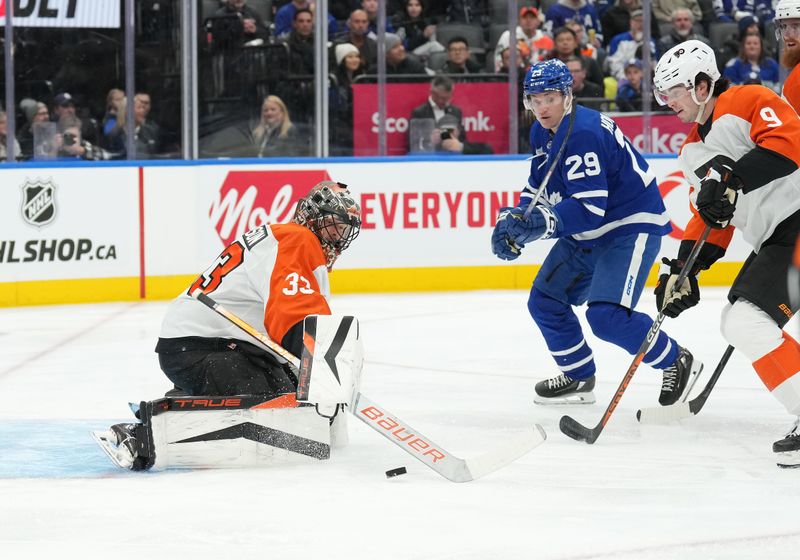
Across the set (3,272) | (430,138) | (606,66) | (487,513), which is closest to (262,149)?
(430,138)

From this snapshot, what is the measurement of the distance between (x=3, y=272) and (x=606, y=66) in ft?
11.9

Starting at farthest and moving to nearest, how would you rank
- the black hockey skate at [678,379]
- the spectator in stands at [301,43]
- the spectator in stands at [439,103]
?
1. the spectator in stands at [439,103]
2. the spectator in stands at [301,43]
3. the black hockey skate at [678,379]

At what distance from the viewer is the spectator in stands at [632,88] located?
7578 millimetres

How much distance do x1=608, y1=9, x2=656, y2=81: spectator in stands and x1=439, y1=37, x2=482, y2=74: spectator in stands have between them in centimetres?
84

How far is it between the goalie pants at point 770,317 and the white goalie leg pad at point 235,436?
3.40ft

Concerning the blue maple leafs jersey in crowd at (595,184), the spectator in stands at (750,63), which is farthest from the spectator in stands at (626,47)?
the blue maple leafs jersey in crowd at (595,184)

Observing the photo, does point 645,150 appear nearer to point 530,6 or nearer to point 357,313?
point 530,6

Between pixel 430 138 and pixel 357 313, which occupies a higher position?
pixel 430 138

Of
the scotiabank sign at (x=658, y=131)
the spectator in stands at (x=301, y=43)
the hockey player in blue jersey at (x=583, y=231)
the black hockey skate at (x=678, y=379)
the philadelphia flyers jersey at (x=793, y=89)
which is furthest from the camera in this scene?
the scotiabank sign at (x=658, y=131)

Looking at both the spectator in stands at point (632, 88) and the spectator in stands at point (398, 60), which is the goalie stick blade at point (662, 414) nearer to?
the spectator in stands at point (398, 60)

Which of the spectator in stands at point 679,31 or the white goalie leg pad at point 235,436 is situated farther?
the spectator in stands at point 679,31

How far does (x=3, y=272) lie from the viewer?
639 cm

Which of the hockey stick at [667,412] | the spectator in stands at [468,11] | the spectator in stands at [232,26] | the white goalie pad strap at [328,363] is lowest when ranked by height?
the hockey stick at [667,412]

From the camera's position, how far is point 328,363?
9.41 feet
